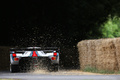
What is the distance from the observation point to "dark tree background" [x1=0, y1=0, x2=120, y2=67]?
26453 mm

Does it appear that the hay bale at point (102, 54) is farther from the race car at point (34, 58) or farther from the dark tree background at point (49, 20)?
the dark tree background at point (49, 20)

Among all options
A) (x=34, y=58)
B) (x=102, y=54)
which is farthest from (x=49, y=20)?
(x=34, y=58)

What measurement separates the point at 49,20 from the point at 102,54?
991 cm

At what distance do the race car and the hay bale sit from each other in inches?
80.6

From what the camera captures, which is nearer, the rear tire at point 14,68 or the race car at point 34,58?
the race car at point 34,58

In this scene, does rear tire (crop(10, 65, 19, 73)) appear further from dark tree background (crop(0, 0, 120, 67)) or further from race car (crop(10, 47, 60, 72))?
dark tree background (crop(0, 0, 120, 67))

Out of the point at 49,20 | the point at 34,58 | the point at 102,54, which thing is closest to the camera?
the point at 34,58

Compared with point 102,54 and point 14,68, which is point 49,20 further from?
point 102,54

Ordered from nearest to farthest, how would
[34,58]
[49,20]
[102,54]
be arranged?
[34,58] < [102,54] < [49,20]

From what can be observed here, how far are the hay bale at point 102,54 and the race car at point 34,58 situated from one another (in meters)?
2.05

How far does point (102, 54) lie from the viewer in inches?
685

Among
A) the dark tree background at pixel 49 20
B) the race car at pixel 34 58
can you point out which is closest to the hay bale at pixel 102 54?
the race car at pixel 34 58

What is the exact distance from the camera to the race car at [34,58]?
16.9m

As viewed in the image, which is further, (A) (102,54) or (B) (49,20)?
(B) (49,20)
